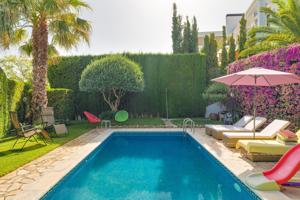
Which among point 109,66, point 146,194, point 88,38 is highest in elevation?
point 88,38

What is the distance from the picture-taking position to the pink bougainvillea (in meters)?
8.50

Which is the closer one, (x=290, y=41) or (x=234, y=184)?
(x=234, y=184)

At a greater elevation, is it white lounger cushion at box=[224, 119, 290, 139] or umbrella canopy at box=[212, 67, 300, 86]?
umbrella canopy at box=[212, 67, 300, 86]

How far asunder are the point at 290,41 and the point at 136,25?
8.52m

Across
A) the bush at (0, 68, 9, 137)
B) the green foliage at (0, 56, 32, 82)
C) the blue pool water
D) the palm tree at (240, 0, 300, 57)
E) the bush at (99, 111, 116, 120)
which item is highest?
the green foliage at (0, 56, 32, 82)

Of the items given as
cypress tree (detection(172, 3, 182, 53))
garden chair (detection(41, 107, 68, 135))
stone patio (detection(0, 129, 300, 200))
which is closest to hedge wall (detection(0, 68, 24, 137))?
garden chair (detection(41, 107, 68, 135))

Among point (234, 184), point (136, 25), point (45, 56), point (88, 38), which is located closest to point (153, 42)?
point (136, 25)

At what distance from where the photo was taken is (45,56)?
11922mm

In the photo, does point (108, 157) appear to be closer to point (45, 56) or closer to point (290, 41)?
point (45, 56)

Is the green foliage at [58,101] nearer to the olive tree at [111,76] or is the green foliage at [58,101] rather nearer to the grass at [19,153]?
the olive tree at [111,76]

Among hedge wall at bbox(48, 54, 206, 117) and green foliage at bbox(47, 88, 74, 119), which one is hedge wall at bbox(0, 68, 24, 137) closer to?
green foliage at bbox(47, 88, 74, 119)

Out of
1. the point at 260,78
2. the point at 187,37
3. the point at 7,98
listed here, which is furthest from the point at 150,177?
the point at 187,37

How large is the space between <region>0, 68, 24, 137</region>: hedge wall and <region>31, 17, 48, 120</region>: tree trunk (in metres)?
0.67

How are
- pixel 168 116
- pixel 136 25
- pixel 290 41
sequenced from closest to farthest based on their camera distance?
pixel 290 41 < pixel 136 25 < pixel 168 116
